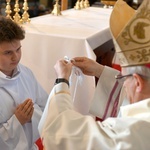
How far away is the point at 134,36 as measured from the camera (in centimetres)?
91

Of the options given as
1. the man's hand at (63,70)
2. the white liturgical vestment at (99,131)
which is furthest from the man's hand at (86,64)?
the white liturgical vestment at (99,131)

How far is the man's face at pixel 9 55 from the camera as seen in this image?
4.40 feet

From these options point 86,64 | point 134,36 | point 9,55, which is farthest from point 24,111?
point 134,36

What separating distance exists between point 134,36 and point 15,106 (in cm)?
69

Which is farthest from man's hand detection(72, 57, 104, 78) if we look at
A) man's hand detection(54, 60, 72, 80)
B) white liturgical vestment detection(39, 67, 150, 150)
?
white liturgical vestment detection(39, 67, 150, 150)

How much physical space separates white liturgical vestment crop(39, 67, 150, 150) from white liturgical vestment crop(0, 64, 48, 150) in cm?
38

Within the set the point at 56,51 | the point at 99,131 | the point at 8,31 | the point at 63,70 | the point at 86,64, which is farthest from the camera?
the point at 56,51

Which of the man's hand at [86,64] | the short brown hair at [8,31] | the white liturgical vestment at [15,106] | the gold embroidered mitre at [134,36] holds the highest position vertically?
the gold embroidered mitre at [134,36]

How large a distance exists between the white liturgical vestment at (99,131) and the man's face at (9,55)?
1.37 ft

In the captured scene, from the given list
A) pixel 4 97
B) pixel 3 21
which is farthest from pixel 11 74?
pixel 3 21

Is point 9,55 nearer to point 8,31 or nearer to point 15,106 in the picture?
point 8,31

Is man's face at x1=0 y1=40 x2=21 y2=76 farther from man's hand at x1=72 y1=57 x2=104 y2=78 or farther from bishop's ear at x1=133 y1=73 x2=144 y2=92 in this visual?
bishop's ear at x1=133 y1=73 x2=144 y2=92

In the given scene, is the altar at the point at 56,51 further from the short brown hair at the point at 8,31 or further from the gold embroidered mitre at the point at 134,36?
the gold embroidered mitre at the point at 134,36

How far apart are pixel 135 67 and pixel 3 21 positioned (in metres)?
0.69
